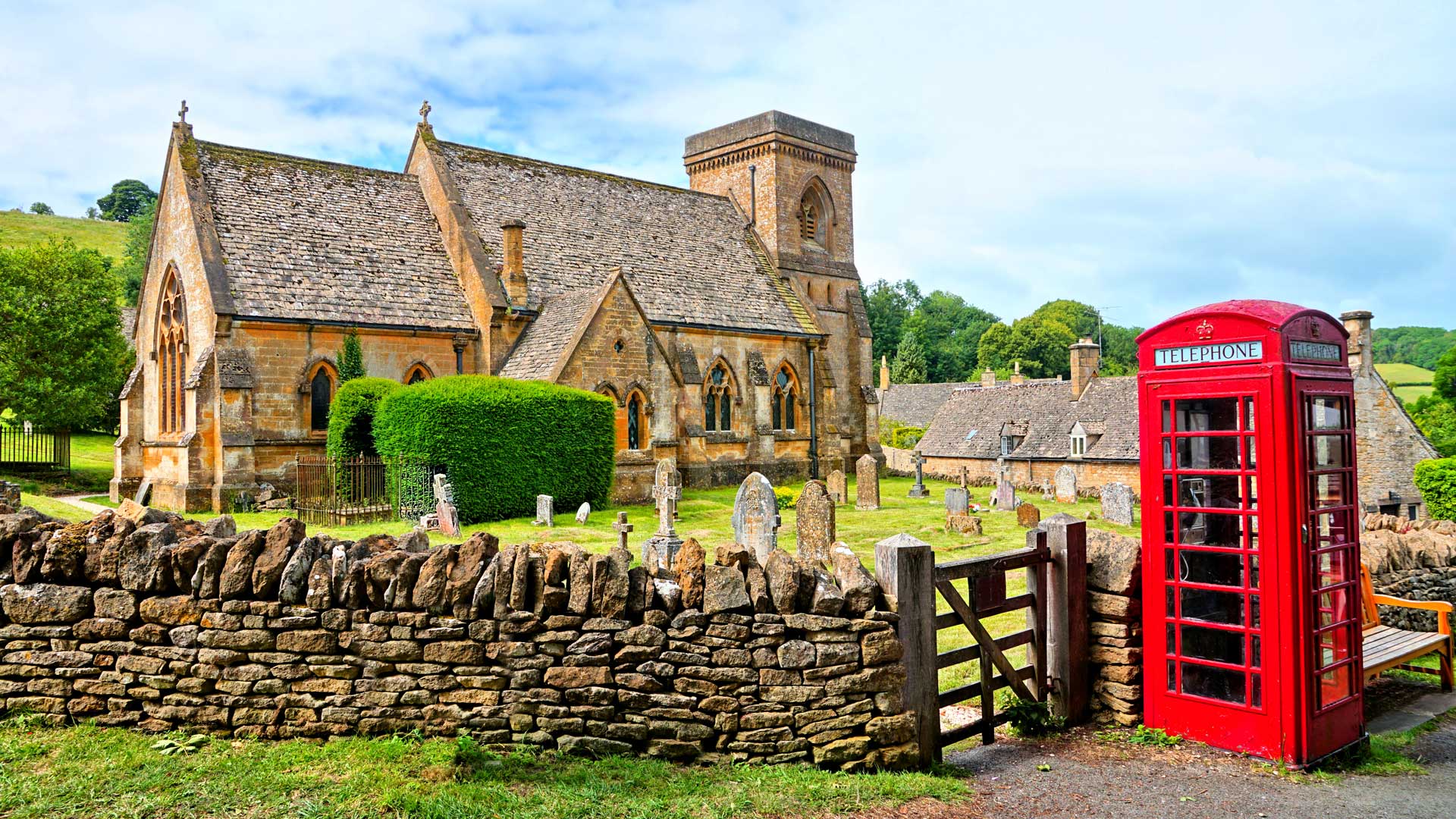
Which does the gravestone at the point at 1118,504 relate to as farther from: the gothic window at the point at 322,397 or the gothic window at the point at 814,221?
the gothic window at the point at 322,397

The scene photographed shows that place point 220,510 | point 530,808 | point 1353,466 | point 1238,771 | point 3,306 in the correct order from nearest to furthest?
1. point 530,808
2. point 1238,771
3. point 1353,466
4. point 220,510
5. point 3,306

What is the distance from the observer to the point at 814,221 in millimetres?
43594

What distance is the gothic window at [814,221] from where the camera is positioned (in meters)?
43.0

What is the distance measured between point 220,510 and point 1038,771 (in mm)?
22405

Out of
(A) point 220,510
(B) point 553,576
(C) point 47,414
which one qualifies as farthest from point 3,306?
(B) point 553,576

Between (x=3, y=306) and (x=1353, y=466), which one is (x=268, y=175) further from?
(x=1353, y=466)

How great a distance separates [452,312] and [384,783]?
24.2m

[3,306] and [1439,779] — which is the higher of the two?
[3,306]

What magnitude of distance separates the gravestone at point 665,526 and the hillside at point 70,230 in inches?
3667

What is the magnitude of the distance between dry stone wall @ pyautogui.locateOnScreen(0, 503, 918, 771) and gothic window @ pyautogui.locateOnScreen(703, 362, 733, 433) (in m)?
26.7

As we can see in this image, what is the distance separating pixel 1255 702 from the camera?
721cm

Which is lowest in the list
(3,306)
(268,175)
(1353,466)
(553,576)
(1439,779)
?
(1439,779)

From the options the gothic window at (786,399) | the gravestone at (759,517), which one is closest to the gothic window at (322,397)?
the gravestone at (759,517)

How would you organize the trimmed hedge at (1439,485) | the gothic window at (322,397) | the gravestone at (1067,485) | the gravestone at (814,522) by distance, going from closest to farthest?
the gravestone at (814,522), the gothic window at (322,397), the gravestone at (1067,485), the trimmed hedge at (1439,485)
